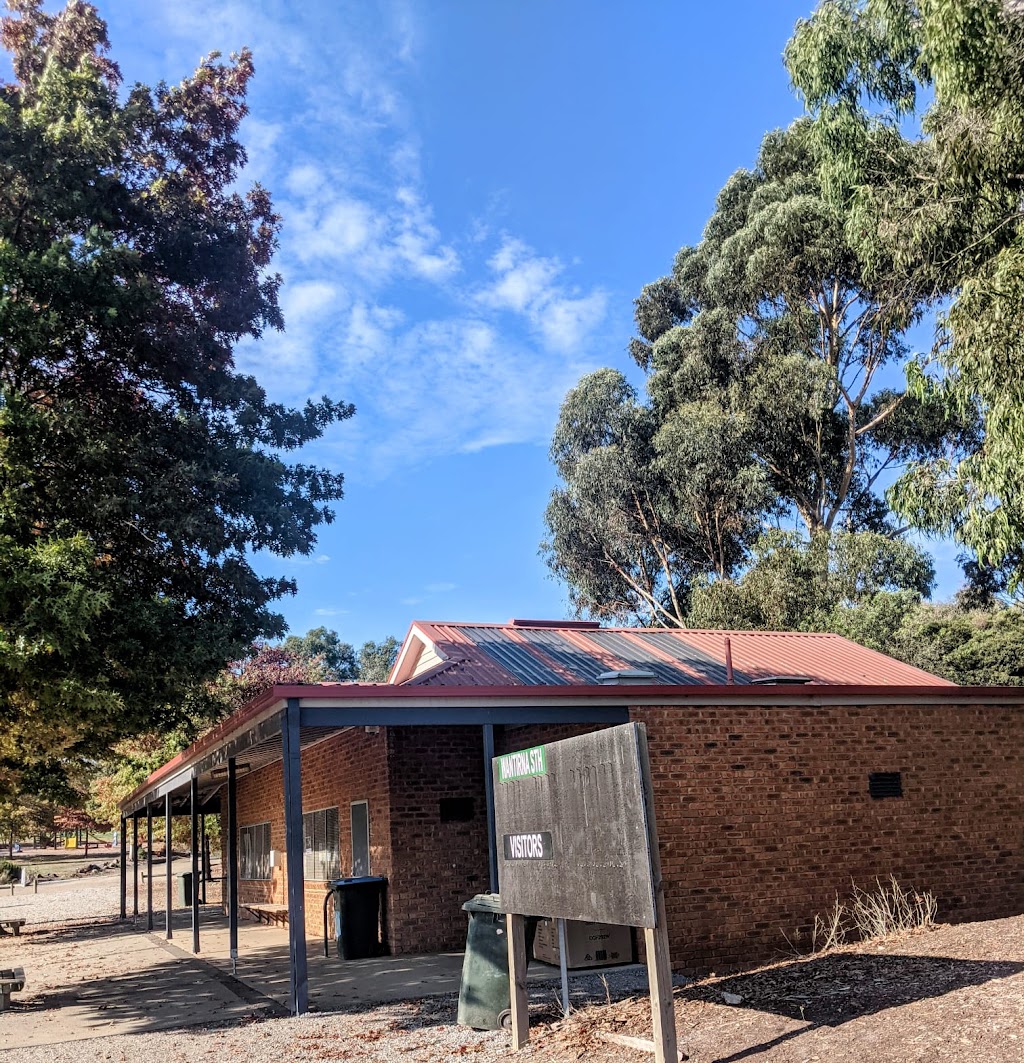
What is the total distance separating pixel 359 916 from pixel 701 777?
513 cm

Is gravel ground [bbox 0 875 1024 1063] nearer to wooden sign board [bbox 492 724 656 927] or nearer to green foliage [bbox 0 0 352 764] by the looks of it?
wooden sign board [bbox 492 724 656 927]

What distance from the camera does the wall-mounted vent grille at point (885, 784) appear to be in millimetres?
11906

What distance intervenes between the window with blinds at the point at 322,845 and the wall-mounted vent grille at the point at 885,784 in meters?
8.03

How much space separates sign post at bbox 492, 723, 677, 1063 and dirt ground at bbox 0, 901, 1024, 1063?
0.61 meters

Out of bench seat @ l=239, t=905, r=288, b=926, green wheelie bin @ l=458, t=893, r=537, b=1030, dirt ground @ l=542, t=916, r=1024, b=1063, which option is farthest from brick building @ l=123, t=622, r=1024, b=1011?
bench seat @ l=239, t=905, r=288, b=926

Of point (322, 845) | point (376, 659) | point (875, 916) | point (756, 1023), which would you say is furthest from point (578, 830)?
point (376, 659)

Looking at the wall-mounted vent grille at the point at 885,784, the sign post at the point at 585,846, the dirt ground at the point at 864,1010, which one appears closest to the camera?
the dirt ground at the point at 864,1010

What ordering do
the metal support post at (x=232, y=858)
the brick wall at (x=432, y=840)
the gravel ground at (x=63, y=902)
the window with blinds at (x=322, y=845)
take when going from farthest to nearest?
1. the gravel ground at (x=63, y=902)
2. the window with blinds at (x=322, y=845)
3. the brick wall at (x=432, y=840)
4. the metal support post at (x=232, y=858)

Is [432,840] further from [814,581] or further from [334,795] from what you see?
[814,581]

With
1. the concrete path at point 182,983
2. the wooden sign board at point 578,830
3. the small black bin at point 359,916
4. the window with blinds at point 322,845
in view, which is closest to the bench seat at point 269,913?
the concrete path at point 182,983

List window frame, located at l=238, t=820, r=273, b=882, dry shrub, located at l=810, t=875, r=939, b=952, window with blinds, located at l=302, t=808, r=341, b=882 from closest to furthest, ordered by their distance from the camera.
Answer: dry shrub, located at l=810, t=875, r=939, b=952, window with blinds, located at l=302, t=808, r=341, b=882, window frame, located at l=238, t=820, r=273, b=882

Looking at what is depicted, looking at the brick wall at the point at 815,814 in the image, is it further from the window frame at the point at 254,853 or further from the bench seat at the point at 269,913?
the window frame at the point at 254,853

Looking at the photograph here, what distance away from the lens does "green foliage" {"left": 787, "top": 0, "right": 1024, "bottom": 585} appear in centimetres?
1219

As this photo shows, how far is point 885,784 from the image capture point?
12.0 metres
